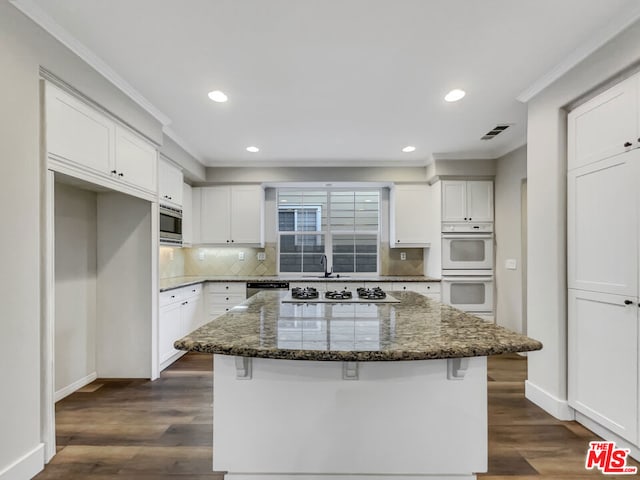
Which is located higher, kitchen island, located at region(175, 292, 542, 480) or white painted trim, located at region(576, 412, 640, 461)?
kitchen island, located at region(175, 292, 542, 480)

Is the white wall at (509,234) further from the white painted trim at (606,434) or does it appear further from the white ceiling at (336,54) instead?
the white painted trim at (606,434)

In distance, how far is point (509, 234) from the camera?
165 inches

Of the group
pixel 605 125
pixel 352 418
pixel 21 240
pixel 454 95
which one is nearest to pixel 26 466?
pixel 21 240

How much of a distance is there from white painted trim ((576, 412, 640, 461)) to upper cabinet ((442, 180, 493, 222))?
2.63 m

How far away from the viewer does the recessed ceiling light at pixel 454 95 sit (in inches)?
106

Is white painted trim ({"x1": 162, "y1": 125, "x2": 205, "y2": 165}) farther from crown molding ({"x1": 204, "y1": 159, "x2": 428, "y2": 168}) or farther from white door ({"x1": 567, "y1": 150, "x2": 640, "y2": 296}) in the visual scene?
white door ({"x1": 567, "y1": 150, "x2": 640, "y2": 296})

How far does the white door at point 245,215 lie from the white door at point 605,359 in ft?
12.3

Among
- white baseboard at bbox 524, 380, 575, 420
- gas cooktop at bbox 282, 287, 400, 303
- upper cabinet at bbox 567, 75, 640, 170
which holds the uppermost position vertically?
upper cabinet at bbox 567, 75, 640, 170

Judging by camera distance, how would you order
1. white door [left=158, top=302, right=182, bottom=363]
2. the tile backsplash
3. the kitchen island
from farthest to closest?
the tile backsplash, white door [left=158, top=302, right=182, bottom=363], the kitchen island

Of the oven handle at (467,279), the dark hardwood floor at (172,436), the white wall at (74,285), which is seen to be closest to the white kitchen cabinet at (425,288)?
the oven handle at (467,279)

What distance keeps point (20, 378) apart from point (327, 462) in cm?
164

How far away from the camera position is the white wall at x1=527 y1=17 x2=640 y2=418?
2430mm

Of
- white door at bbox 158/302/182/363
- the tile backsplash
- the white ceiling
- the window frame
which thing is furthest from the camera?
the window frame

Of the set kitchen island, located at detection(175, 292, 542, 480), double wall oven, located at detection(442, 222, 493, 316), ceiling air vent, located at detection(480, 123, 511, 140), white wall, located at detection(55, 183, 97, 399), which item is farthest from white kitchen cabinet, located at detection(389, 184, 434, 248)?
white wall, located at detection(55, 183, 97, 399)
